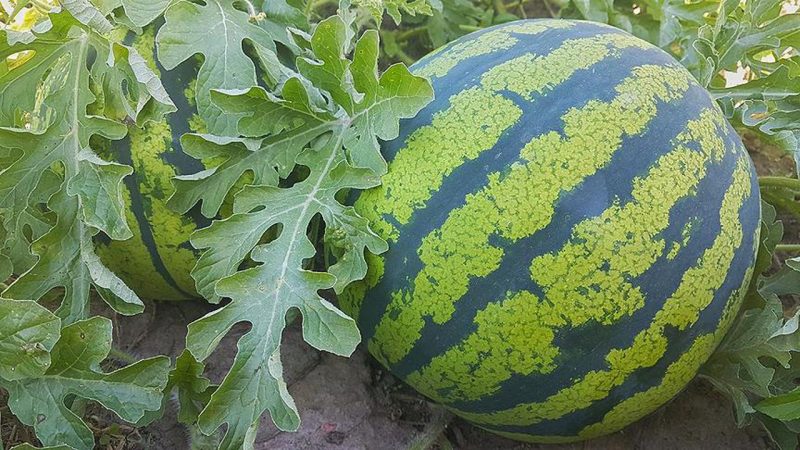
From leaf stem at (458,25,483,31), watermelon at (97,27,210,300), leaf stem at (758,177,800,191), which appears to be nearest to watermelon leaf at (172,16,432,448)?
watermelon at (97,27,210,300)

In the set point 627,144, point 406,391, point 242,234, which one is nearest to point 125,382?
point 242,234

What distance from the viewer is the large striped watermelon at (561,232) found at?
1.66 m

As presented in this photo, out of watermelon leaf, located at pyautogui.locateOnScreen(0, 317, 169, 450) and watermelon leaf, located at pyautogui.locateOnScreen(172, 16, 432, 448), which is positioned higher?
watermelon leaf, located at pyautogui.locateOnScreen(172, 16, 432, 448)

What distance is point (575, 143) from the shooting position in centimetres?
168

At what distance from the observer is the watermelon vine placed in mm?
1674

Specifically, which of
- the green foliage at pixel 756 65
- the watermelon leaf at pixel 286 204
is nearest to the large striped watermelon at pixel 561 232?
the watermelon leaf at pixel 286 204

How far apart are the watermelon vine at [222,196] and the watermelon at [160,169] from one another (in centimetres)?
4

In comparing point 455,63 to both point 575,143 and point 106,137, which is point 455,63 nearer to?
point 575,143

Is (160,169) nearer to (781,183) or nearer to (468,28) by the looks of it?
(468,28)

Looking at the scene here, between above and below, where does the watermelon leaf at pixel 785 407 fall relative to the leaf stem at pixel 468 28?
below

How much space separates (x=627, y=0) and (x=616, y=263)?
155 cm

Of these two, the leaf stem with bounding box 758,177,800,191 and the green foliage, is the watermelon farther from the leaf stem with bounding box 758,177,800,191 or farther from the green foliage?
the leaf stem with bounding box 758,177,800,191

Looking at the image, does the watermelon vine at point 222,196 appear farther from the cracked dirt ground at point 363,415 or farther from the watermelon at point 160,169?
the cracked dirt ground at point 363,415

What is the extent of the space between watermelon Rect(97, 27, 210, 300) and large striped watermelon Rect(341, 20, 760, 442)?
19.0 inches
